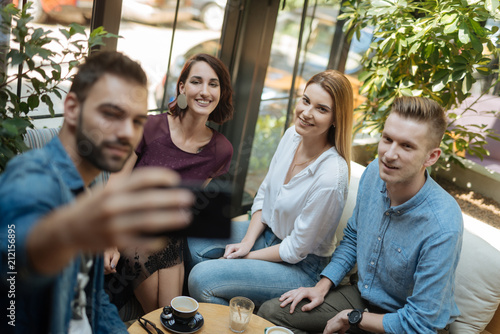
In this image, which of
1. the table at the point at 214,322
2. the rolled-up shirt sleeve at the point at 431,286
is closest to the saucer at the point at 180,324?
the table at the point at 214,322

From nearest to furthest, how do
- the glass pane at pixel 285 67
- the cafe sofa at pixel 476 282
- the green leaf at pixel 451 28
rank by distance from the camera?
the cafe sofa at pixel 476 282, the green leaf at pixel 451 28, the glass pane at pixel 285 67

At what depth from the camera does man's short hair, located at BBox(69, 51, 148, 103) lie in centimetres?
77

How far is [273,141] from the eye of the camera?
10.4ft

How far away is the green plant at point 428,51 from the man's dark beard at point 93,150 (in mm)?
1729

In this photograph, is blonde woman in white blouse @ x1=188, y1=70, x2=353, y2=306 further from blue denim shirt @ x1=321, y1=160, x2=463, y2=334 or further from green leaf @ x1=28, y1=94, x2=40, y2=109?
green leaf @ x1=28, y1=94, x2=40, y2=109

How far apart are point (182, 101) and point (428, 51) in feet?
3.87

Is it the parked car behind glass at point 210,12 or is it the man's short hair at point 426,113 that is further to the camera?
the parked car behind glass at point 210,12

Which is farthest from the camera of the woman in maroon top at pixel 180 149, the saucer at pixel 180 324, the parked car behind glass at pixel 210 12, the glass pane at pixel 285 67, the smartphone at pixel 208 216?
the glass pane at pixel 285 67

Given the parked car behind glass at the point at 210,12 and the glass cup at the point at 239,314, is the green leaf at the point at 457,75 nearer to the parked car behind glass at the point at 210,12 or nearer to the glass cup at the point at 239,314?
the parked car behind glass at the point at 210,12

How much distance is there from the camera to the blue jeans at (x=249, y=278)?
1.84 m

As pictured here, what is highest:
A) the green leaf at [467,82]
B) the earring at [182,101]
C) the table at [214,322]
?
the green leaf at [467,82]

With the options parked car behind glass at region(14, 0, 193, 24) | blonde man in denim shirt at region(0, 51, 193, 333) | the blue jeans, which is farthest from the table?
parked car behind glass at region(14, 0, 193, 24)

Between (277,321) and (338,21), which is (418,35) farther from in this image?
(277,321)

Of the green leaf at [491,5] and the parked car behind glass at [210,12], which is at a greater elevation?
the green leaf at [491,5]
